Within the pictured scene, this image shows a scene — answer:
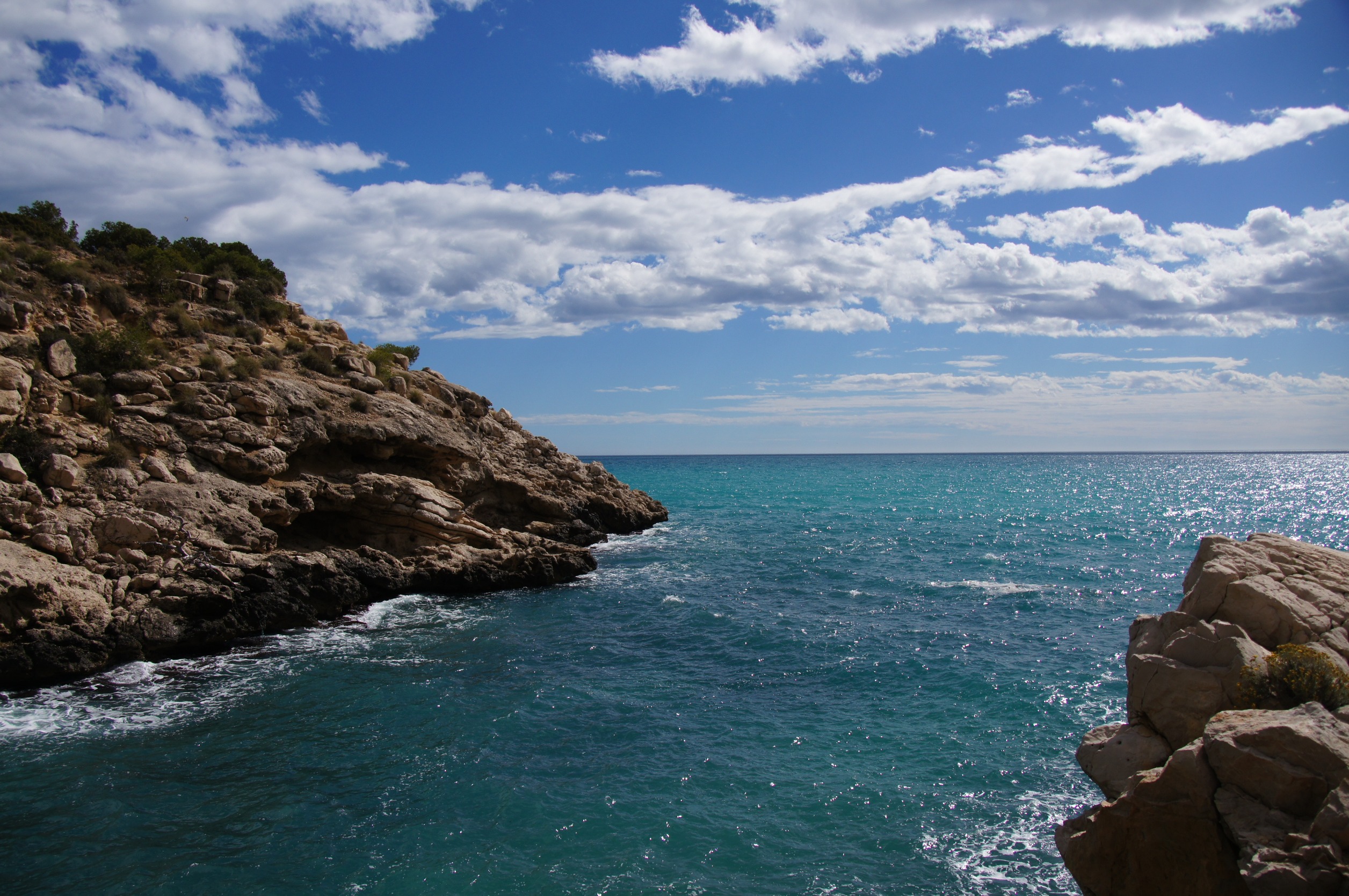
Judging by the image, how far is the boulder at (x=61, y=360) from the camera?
2447 centimetres

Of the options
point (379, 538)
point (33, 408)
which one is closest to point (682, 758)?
point (379, 538)

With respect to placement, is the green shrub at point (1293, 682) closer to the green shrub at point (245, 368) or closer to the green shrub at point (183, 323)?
the green shrub at point (245, 368)

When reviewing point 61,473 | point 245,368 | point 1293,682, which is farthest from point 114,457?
point 1293,682

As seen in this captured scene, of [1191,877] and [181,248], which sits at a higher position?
[181,248]

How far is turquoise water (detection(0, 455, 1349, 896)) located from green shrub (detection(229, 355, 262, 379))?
11.0 m

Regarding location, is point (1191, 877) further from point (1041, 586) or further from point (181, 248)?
point (181, 248)

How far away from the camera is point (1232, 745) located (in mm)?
7980

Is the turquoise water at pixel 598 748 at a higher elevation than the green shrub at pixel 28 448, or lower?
lower

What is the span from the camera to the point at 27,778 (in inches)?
548

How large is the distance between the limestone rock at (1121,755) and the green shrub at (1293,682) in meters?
1.21

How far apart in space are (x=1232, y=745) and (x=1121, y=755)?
7.03ft

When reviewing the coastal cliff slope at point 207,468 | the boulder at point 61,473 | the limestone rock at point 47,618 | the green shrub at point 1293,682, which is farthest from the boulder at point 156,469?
the green shrub at point 1293,682

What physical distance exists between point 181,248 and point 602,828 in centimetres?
4072

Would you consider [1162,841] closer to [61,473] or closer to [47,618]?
[47,618]
